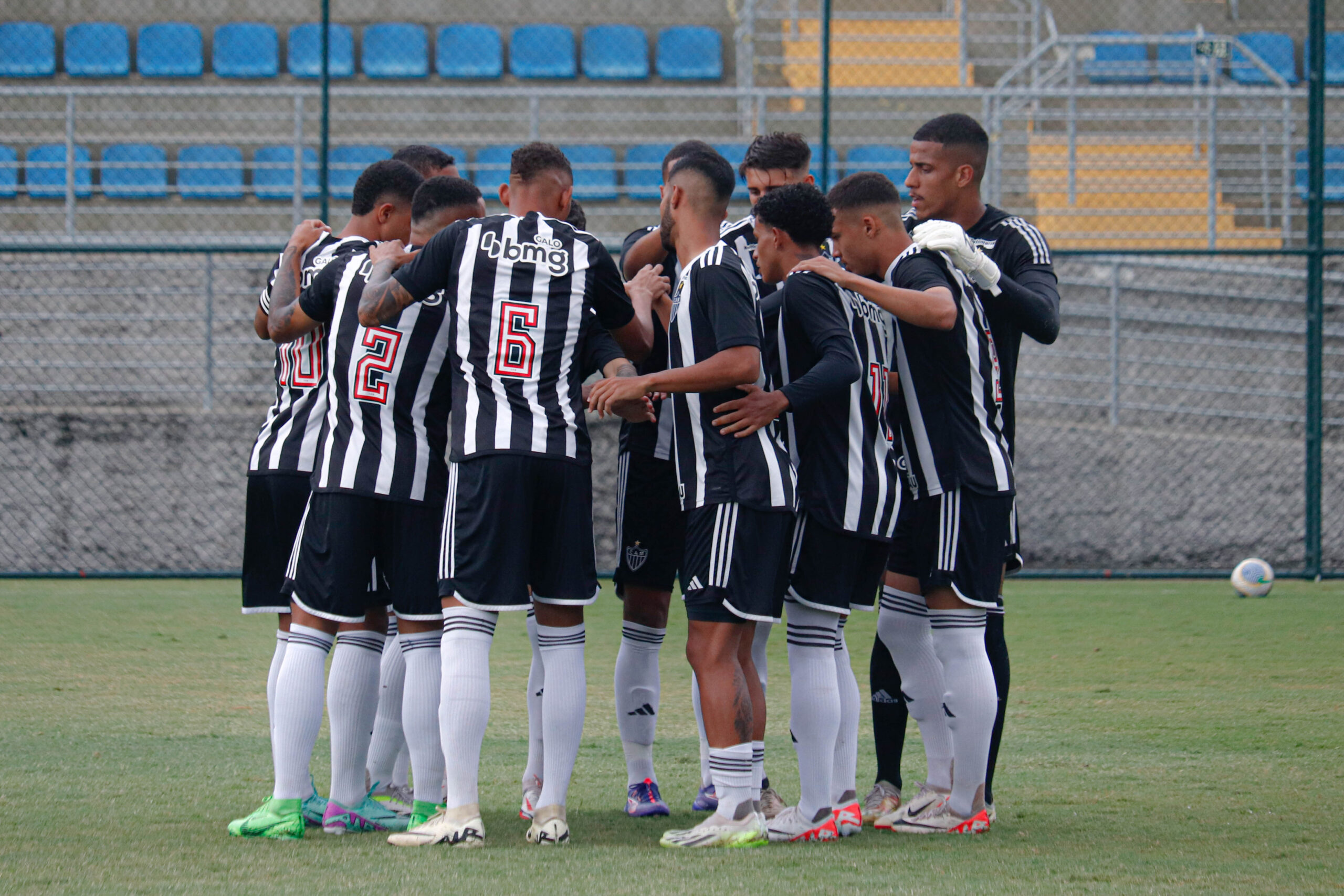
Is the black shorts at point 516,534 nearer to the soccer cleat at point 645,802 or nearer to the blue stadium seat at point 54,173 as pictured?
the soccer cleat at point 645,802

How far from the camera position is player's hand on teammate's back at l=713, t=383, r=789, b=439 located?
389 centimetres

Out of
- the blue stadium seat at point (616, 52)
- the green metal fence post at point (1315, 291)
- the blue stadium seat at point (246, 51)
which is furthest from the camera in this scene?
the blue stadium seat at point (616, 52)

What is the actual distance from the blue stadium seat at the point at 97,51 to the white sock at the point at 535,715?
13.3m

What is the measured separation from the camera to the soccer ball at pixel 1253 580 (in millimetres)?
9188

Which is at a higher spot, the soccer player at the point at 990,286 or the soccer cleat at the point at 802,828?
the soccer player at the point at 990,286

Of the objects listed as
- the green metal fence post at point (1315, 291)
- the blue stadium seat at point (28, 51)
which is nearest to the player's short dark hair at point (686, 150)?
the green metal fence post at point (1315, 291)

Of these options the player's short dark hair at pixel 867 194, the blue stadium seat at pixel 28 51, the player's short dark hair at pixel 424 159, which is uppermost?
the blue stadium seat at pixel 28 51

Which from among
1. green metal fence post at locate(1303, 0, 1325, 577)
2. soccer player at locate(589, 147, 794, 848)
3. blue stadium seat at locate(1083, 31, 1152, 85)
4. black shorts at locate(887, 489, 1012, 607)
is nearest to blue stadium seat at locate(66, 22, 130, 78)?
blue stadium seat at locate(1083, 31, 1152, 85)

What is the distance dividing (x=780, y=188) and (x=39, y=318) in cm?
910

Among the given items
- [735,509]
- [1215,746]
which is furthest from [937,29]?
[735,509]

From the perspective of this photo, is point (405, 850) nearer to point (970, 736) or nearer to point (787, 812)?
point (787, 812)

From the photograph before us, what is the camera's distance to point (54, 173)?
1433cm

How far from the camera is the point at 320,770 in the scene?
4777mm

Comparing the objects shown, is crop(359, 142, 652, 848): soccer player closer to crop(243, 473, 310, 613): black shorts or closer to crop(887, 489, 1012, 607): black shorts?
crop(243, 473, 310, 613): black shorts
